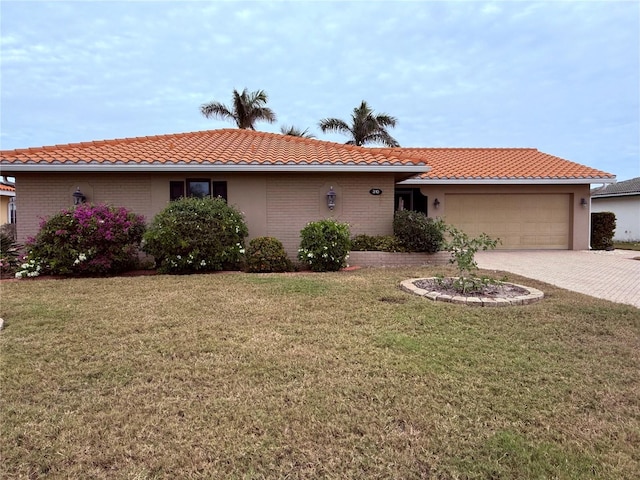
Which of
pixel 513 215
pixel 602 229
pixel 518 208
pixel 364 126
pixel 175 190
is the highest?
pixel 364 126

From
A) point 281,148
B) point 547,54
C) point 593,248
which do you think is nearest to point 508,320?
point 281,148

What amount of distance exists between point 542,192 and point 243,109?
767 inches

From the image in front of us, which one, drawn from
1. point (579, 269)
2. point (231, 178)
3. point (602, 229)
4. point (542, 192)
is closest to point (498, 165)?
point (542, 192)

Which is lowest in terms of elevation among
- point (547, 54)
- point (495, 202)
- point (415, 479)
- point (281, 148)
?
point (415, 479)

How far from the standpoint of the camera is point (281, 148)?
41.0 ft

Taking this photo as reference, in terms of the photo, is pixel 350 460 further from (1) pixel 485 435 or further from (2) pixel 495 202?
(2) pixel 495 202

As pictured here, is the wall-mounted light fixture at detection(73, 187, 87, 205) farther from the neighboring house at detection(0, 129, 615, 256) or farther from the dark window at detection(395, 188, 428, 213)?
the dark window at detection(395, 188, 428, 213)

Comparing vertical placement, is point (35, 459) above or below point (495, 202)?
below

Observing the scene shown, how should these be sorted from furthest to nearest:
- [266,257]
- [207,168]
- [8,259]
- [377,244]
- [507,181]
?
[507,181], [377,244], [207,168], [266,257], [8,259]

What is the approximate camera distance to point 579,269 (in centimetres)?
1021

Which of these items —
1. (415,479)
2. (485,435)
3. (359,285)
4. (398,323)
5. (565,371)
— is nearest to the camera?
(415,479)

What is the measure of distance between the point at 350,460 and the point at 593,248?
17.7m

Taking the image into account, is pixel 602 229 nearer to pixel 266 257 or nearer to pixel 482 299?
pixel 482 299

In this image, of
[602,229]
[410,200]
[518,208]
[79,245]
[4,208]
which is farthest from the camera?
[4,208]
